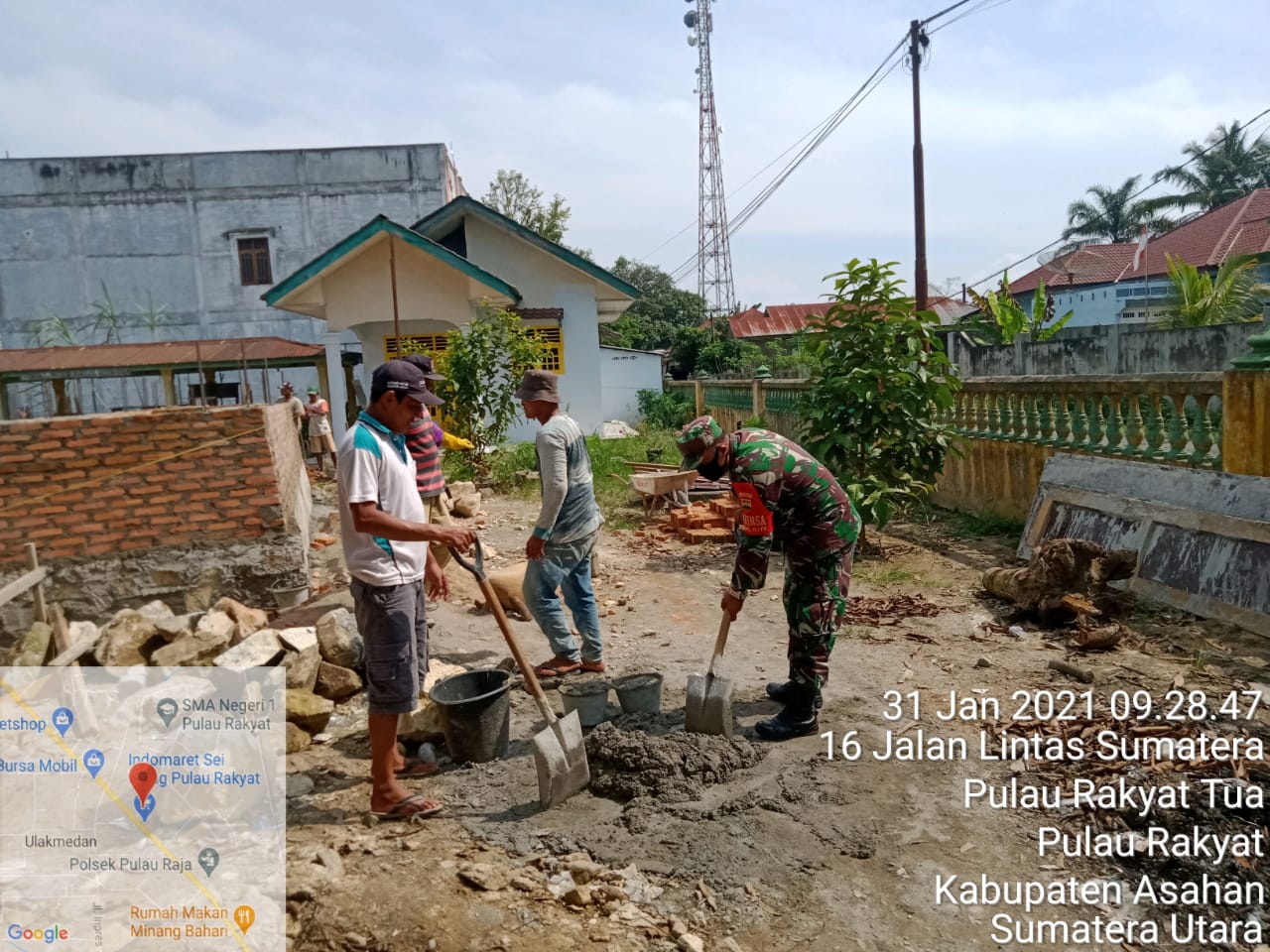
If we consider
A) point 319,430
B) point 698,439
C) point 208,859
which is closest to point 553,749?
point 208,859

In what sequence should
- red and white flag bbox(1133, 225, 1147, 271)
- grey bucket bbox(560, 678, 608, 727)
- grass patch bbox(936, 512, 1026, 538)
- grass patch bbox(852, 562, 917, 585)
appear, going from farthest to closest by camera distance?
1. red and white flag bbox(1133, 225, 1147, 271)
2. grass patch bbox(936, 512, 1026, 538)
3. grass patch bbox(852, 562, 917, 585)
4. grey bucket bbox(560, 678, 608, 727)

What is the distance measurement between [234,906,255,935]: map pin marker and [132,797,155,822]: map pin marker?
3.15 ft

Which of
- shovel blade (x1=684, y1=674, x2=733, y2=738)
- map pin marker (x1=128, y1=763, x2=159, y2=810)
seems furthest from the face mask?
map pin marker (x1=128, y1=763, x2=159, y2=810)

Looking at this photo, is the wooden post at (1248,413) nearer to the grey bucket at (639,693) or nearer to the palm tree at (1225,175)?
the grey bucket at (639,693)

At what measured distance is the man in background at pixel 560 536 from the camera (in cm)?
493

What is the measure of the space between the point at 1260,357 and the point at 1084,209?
45.5 m

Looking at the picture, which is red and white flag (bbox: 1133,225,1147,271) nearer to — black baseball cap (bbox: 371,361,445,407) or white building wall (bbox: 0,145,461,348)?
white building wall (bbox: 0,145,461,348)

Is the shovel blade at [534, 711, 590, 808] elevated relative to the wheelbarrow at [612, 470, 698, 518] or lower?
lower

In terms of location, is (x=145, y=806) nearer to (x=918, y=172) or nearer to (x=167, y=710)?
(x=167, y=710)

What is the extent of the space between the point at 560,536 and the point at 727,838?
2199 mm

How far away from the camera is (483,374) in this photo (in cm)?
1296

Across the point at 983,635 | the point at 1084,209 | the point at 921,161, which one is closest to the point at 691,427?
the point at 983,635

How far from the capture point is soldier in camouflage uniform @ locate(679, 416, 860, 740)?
400 cm

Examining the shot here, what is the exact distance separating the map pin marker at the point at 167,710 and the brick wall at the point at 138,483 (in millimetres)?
1988
